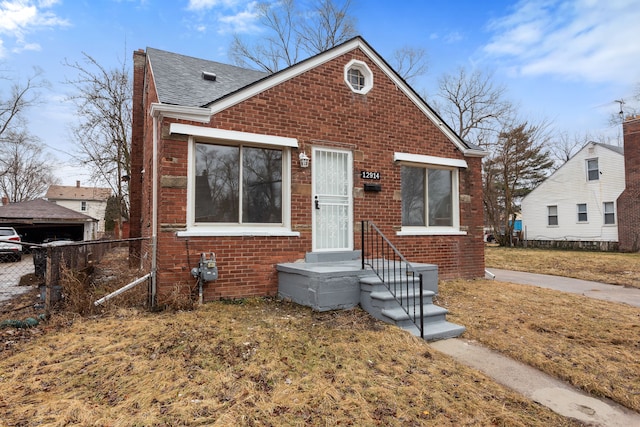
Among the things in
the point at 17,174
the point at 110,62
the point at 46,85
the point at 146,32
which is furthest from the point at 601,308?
the point at 17,174

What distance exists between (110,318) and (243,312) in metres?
1.81

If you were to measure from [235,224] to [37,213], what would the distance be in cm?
2401

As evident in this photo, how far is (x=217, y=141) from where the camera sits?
245 inches

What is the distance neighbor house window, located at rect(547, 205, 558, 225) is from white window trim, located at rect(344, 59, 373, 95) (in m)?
21.5

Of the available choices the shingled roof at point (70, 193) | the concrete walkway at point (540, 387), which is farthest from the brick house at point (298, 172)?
the shingled roof at point (70, 193)

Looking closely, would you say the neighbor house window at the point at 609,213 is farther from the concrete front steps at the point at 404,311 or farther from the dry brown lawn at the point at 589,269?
the concrete front steps at the point at 404,311

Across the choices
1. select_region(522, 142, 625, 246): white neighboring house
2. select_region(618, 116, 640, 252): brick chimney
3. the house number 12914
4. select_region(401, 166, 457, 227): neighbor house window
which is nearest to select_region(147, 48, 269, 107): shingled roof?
the house number 12914

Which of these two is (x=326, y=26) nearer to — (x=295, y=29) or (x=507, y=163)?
(x=295, y=29)

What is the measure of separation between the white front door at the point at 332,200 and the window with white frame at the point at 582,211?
69.3 feet

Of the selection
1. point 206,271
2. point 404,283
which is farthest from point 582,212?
point 206,271

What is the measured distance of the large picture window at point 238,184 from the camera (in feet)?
20.2

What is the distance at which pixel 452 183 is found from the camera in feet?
28.5

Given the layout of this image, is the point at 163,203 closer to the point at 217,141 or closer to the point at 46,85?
the point at 217,141

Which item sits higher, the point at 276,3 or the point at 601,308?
the point at 276,3
